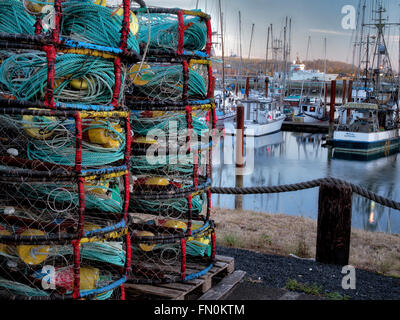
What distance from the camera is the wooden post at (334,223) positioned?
17.2ft

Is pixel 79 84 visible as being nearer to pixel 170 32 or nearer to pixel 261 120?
pixel 170 32

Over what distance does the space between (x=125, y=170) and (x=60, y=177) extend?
521 mm

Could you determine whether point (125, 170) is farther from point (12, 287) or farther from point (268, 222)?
point (268, 222)

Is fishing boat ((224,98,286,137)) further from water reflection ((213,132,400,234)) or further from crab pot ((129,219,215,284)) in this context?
crab pot ((129,219,215,284))

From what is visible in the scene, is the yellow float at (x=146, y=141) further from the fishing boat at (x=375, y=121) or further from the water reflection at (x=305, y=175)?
the fishing boat at (x=375, y=121)

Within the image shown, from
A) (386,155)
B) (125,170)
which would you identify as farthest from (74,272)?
(386,155)

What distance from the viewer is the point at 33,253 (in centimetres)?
327

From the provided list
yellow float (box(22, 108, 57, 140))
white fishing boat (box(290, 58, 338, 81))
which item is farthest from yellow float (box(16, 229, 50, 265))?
white fishing boat (box(290, 58, 338, 81))

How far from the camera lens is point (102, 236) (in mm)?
3258

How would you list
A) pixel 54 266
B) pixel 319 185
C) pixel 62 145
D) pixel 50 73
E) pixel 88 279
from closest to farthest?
pixel 50 73 → pixel 62 145 → pixel 88 279 → pixel 54 266 → pixel 319 185

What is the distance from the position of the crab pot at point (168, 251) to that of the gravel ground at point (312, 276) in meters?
0.67

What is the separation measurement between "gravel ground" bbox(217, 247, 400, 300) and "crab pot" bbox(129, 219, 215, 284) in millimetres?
→ 671

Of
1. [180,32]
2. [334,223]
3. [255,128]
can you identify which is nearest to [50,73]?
[180,32]

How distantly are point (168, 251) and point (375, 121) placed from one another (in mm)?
28388
